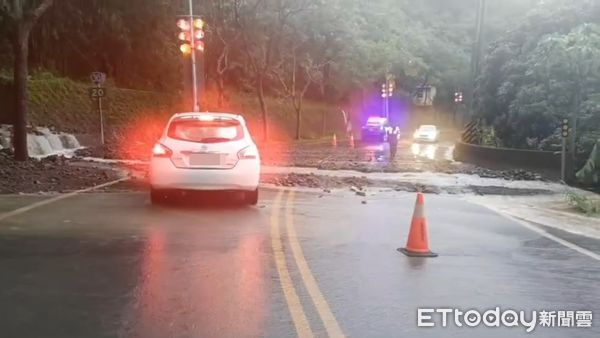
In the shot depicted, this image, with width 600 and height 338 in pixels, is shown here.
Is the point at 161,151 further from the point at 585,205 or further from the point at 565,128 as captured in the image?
the point at 565,128

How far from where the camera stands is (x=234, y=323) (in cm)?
584

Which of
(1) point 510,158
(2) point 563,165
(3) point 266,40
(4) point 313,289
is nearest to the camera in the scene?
(4) point 313,289

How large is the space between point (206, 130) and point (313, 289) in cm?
605

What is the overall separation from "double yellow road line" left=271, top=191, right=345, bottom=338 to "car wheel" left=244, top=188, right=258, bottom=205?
66.0 inches

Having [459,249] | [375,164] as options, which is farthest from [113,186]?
[375,164]

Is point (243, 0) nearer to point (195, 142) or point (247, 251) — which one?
point (195, 142)

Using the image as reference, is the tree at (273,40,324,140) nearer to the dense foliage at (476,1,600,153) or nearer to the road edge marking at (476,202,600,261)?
the dense foliage at (476,1,600,153)

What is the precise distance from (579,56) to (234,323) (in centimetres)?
1706

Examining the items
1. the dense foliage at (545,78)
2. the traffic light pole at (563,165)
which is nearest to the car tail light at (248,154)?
the traffic light pole at (563,165)

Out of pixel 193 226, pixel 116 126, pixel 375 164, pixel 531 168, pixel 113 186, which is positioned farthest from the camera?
pixel 116 126

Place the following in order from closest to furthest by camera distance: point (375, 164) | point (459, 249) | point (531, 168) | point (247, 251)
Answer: point (247, 251)
point (459, 249)
point (531, 168)
point (375, 164)

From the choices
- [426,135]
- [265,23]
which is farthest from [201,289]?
[426,135]

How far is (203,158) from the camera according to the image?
1223cm

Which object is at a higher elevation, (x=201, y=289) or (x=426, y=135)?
(x=201, y=289)
